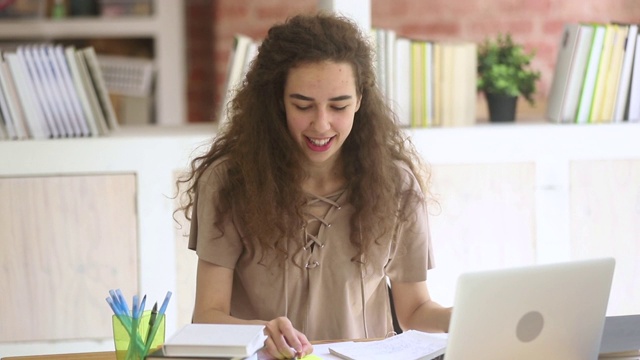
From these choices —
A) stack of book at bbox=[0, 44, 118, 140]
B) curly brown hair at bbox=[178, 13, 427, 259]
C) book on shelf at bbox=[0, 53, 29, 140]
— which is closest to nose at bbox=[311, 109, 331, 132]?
curly brown hair at bbox=[178, 13, 427, 259]

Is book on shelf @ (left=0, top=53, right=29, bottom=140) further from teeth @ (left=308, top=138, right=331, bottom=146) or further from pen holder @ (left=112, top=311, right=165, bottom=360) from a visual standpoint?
pen holder @ (left=112, top=311, right=165, bottom=360)

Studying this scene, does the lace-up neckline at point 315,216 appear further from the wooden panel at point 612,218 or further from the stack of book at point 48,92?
the wooden panel at point 612,218

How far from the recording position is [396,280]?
2.18m

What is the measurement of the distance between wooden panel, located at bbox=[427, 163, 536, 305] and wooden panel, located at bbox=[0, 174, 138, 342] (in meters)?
0.88

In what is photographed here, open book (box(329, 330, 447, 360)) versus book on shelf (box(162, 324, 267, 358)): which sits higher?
book on shelf (box(162, 324, 267, 358))

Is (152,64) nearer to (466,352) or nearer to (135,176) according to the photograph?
(135,176)

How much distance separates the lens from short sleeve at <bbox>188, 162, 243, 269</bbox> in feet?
6.74

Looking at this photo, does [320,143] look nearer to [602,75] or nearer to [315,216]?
[315,216]

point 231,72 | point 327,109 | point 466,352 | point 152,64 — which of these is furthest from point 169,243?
point 152,64

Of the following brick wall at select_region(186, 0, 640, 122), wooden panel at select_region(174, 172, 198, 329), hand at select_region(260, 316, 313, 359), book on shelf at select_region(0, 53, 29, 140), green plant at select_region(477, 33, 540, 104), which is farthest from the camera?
brick wall at select_region(186, 0, 640, 122)

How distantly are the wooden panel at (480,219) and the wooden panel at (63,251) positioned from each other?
0.88 m

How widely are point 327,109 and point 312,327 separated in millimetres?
440

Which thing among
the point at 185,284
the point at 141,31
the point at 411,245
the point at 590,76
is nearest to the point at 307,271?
the point at 411,245

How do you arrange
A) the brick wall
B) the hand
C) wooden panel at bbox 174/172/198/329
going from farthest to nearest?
the brick wall
wooden panel at bbox 174/172/198/329
the hand
